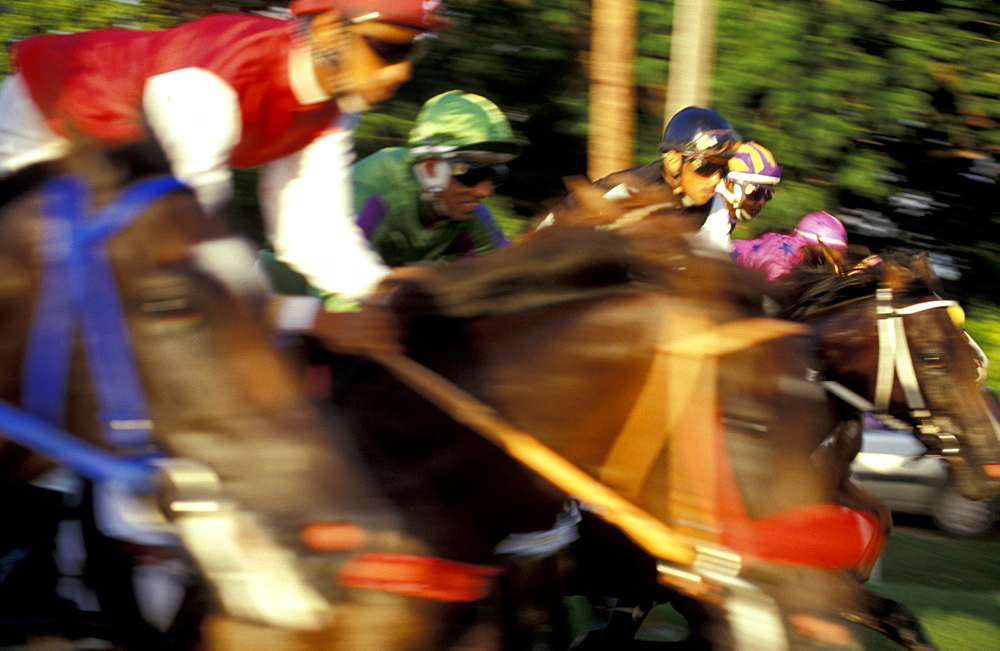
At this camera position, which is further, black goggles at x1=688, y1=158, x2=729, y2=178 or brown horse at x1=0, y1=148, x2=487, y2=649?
black goggles at x1=688, y1=158, x2=729, y2=178

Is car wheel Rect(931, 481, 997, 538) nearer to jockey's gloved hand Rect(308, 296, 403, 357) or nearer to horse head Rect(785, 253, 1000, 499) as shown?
horse head Rect(785, 253, 1000, 499)

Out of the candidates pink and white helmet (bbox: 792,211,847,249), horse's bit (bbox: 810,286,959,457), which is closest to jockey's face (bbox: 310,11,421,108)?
horse's bit (bbox: 810,286,959,457)

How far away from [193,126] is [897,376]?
287 centimetres

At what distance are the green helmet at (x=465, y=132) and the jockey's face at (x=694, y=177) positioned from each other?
117 cm

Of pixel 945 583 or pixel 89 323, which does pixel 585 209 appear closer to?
pixel 89 323

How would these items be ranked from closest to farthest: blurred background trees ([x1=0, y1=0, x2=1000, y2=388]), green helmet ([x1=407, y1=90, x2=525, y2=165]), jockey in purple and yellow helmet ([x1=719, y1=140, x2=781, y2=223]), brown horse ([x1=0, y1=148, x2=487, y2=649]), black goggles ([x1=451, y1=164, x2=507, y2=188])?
brown horse ([x1=0, y1=148, x2=487, y2=649]), green helmet ([x1=407, y1=90, x2=525, y2=165]), black goggles ([x1=451, y1=164, x2=507, y2=188]), jockey in purple and yellow helmet ([x1=719, y1=140, x2=781, y2=223]), blurred background trees ([x1=0, y1=0, x2=1000, y2=388])

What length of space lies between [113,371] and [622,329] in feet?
3.83

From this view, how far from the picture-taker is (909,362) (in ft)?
13.2

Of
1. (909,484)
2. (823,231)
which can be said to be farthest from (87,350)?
(909,484)

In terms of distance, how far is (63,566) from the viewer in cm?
333

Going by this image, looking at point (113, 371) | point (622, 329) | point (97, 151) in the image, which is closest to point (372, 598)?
point (113, 371)

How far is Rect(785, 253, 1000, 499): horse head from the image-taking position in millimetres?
4023

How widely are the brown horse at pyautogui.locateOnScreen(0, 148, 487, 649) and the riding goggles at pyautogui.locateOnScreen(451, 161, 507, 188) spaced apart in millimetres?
1413

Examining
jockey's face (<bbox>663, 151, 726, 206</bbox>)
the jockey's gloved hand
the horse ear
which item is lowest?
jockey's face (<bbox>663, 151, 726, 206</bbox>)
